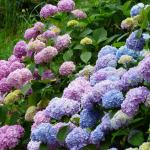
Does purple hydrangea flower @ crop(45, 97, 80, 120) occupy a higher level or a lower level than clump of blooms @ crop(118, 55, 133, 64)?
lower

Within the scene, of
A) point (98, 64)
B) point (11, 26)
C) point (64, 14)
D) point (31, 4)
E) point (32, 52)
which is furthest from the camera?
point (31, 4)

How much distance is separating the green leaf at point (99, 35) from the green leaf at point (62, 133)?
84cm

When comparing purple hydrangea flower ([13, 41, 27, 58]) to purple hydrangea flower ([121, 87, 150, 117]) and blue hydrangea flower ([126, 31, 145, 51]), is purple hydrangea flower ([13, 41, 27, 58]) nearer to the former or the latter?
blue hydrangea flower ([126, 31, 145, 51])

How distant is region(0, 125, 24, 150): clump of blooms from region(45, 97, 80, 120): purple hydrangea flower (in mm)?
355

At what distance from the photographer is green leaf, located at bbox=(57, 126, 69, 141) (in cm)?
205

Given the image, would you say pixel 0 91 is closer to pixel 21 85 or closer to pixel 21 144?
pixel 21 85

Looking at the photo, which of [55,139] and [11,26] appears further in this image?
[11,26]

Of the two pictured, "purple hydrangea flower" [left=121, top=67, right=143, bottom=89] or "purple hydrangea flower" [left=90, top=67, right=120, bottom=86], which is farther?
"purple hydrangea flower" [left=90, top=67, right=120, bottom=86]

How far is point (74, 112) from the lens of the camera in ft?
7.00


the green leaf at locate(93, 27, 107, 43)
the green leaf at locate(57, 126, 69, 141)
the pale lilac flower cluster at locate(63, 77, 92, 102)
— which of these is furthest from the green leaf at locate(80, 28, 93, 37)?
the green leaf at locate(57, 126, 69, 141)

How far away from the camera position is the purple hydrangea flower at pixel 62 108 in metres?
2.12

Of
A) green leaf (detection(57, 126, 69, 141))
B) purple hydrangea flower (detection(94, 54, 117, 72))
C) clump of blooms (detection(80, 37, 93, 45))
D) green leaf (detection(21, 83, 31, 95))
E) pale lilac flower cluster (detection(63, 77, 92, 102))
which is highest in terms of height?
purple hydrangea flower (detection(94, 54, 117, 72))

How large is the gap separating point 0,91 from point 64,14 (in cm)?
65

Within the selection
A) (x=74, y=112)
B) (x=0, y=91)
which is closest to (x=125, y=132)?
(x=74, y=112)
